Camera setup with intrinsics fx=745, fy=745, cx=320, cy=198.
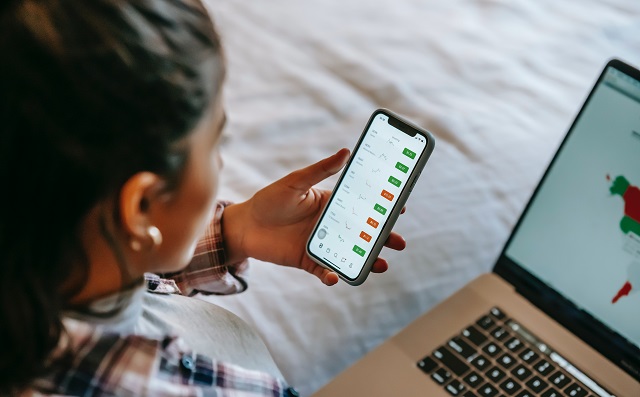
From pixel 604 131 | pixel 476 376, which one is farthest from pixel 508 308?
pixel 604 131

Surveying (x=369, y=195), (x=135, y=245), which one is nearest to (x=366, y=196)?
(x=369, y=195)

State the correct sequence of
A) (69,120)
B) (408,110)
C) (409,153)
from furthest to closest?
1. (408,110)
2. (409,153)
3. (69,120)

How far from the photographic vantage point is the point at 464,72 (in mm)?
1080

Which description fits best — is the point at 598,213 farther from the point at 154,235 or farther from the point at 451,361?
the point at 154,235

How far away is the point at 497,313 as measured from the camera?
0.74 m

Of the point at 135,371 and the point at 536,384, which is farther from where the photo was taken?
the point at 536,384

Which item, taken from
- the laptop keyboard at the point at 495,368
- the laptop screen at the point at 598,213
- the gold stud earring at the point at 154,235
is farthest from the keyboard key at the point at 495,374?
the gold stud earring at the point at 154,235

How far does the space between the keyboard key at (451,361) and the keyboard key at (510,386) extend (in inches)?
1.4

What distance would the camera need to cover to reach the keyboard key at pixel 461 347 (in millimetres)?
703

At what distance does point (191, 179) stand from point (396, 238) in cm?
28

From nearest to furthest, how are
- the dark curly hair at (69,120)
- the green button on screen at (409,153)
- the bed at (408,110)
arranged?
the dark curly hair at (69,120) < the green button on screen at (409,153) < the bed at (408,110)

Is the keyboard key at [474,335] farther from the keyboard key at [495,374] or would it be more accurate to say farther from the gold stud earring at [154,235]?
the gold stud earring at [154,235]

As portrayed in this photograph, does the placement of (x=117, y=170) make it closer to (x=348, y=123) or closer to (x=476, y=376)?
(x=476, y=376)

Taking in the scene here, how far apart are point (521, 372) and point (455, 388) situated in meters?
0.07
